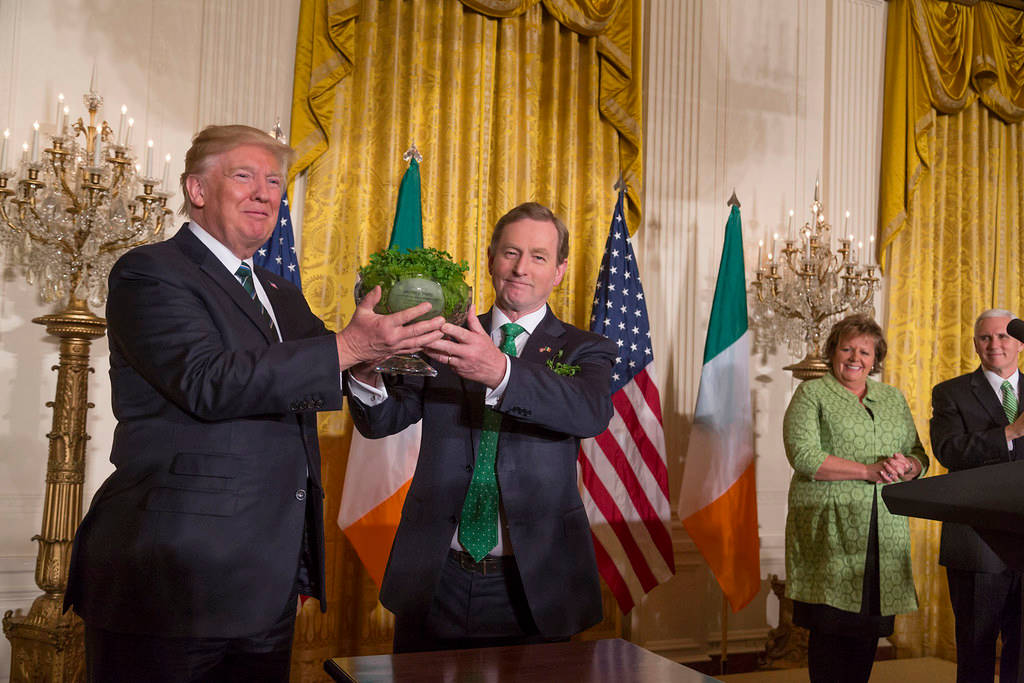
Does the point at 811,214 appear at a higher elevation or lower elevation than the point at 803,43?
lower

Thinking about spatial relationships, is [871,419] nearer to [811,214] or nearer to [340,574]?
A: [811,214]

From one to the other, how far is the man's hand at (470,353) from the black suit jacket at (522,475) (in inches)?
2.1

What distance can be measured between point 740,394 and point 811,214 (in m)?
1.63

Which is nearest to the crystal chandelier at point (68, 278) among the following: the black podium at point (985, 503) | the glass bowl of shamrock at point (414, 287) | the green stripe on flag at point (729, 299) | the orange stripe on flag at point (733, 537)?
the glass bowl of shamrock at point (414, 287)

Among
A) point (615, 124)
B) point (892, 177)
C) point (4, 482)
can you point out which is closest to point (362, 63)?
point (615, 124)

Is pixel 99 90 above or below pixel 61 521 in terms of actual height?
above

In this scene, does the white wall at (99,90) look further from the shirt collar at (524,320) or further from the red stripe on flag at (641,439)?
the shirt collar at (524,320)

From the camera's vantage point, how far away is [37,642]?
3.51 meters

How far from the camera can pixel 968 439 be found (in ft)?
12.3

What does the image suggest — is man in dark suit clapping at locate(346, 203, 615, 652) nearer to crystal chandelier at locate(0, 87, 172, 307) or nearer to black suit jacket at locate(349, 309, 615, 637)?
black suit jacket at locate(349, 309, 615, 637)

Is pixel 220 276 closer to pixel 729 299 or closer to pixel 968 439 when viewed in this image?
pixel 968 439

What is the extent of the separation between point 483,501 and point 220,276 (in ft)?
2.55

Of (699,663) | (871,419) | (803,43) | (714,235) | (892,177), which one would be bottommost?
(699,663)

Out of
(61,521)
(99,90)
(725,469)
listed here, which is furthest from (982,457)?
(99,90)
